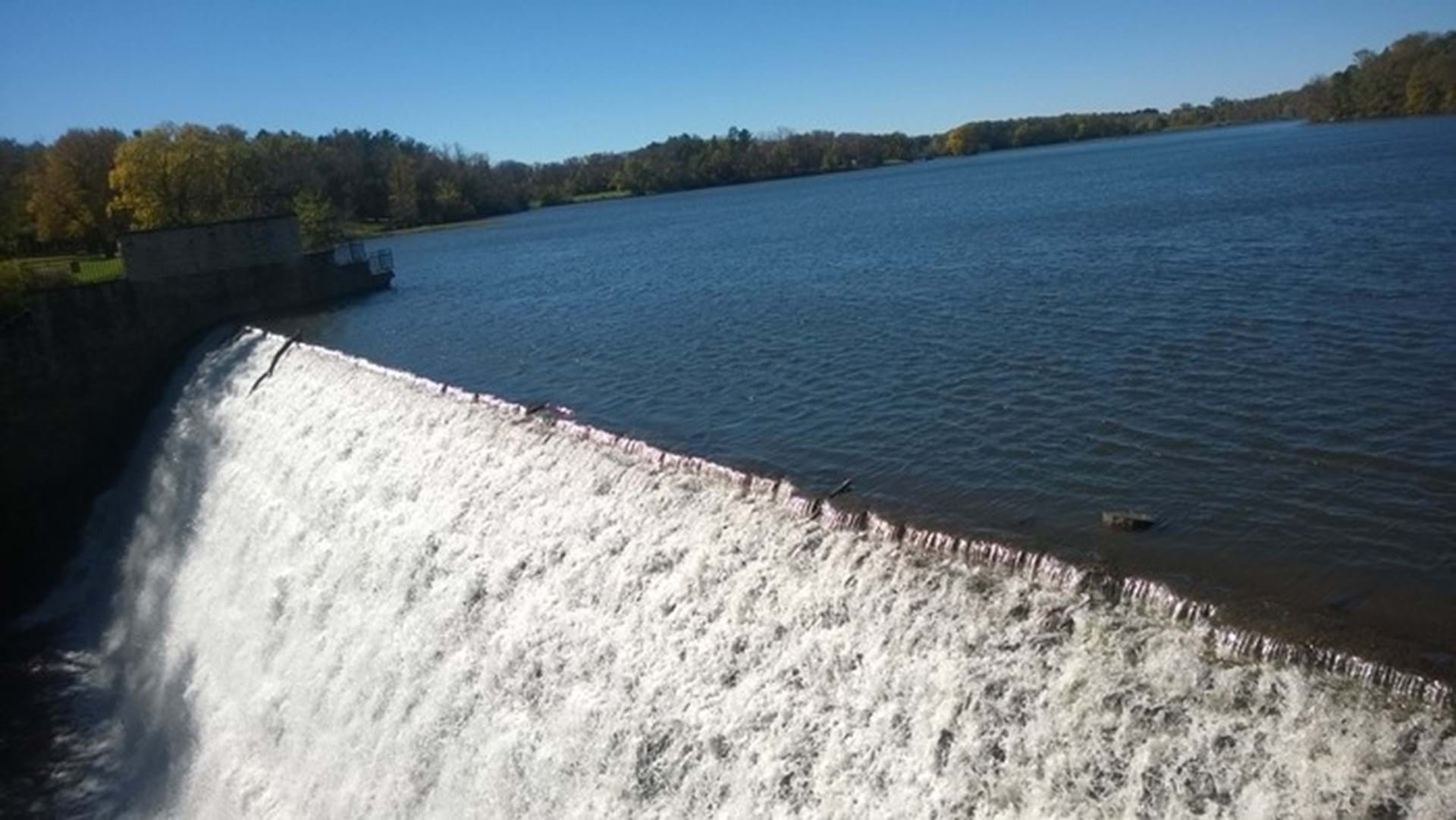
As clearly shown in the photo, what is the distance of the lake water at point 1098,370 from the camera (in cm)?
957

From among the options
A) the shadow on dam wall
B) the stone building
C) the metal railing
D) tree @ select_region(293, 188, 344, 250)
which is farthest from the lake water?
tree @ select_region(293, 188, 344, 250)

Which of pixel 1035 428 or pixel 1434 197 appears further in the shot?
pixel 1434 197

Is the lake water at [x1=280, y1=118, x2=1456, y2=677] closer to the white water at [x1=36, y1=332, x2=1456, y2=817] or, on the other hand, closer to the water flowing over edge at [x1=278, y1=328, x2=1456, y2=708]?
the water flowing over edge at [x1=278, y1=328, x2=1456, y2=708]

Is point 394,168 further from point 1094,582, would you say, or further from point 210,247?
point 1094,582

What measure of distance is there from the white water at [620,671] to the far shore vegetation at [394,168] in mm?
17559

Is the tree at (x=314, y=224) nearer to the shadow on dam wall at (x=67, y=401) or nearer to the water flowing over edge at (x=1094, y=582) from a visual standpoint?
the shadow on dam wall at (x=67, y=401)

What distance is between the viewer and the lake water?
9.57m

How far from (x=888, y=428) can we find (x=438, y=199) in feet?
322

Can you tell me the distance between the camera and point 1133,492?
1106 cm

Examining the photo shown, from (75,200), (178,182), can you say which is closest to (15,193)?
(75,200)

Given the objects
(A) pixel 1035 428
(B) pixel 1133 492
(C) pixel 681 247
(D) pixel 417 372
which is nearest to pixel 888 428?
(A) pixel 1035 428

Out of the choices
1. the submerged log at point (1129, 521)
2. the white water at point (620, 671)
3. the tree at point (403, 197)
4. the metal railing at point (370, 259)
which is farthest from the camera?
the tree at point (403, 197)

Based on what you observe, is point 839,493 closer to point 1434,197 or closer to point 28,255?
point 1434,197

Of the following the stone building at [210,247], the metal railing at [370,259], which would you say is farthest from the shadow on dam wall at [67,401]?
the metal railing at [370,259]
